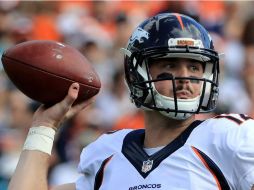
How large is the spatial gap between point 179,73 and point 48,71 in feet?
1.76

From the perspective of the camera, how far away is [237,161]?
3057 mm

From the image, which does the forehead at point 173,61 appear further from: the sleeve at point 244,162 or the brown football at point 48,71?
the sleeve at point 244,162

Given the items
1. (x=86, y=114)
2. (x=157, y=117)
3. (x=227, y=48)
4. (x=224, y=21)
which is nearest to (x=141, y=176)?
(x=157, y=117)

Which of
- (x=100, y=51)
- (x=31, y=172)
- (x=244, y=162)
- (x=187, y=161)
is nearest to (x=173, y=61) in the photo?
(x=187, y=161)

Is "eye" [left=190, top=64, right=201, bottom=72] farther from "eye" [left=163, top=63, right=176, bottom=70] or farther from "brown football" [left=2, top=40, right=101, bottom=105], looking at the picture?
"brown football" [left=2, top=40, right=101, bottom=105]

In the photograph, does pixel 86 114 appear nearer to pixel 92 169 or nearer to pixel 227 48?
pixel 227 48

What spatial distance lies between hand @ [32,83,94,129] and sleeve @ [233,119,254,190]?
2.36ft

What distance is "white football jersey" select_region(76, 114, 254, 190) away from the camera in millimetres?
3088

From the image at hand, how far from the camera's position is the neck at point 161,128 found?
340cm

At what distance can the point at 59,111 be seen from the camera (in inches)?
134

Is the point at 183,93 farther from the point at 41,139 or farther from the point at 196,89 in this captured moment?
the point at 41,139

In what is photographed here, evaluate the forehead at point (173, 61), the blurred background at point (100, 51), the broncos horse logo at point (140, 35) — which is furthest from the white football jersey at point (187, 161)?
the blurred background at point (100, 51)

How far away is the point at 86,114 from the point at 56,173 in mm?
650

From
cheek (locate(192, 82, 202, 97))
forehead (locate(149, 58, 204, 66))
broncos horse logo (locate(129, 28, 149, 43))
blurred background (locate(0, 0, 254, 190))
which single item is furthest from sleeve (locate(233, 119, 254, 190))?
blurred background (locate(0, 0, 254, 190))
